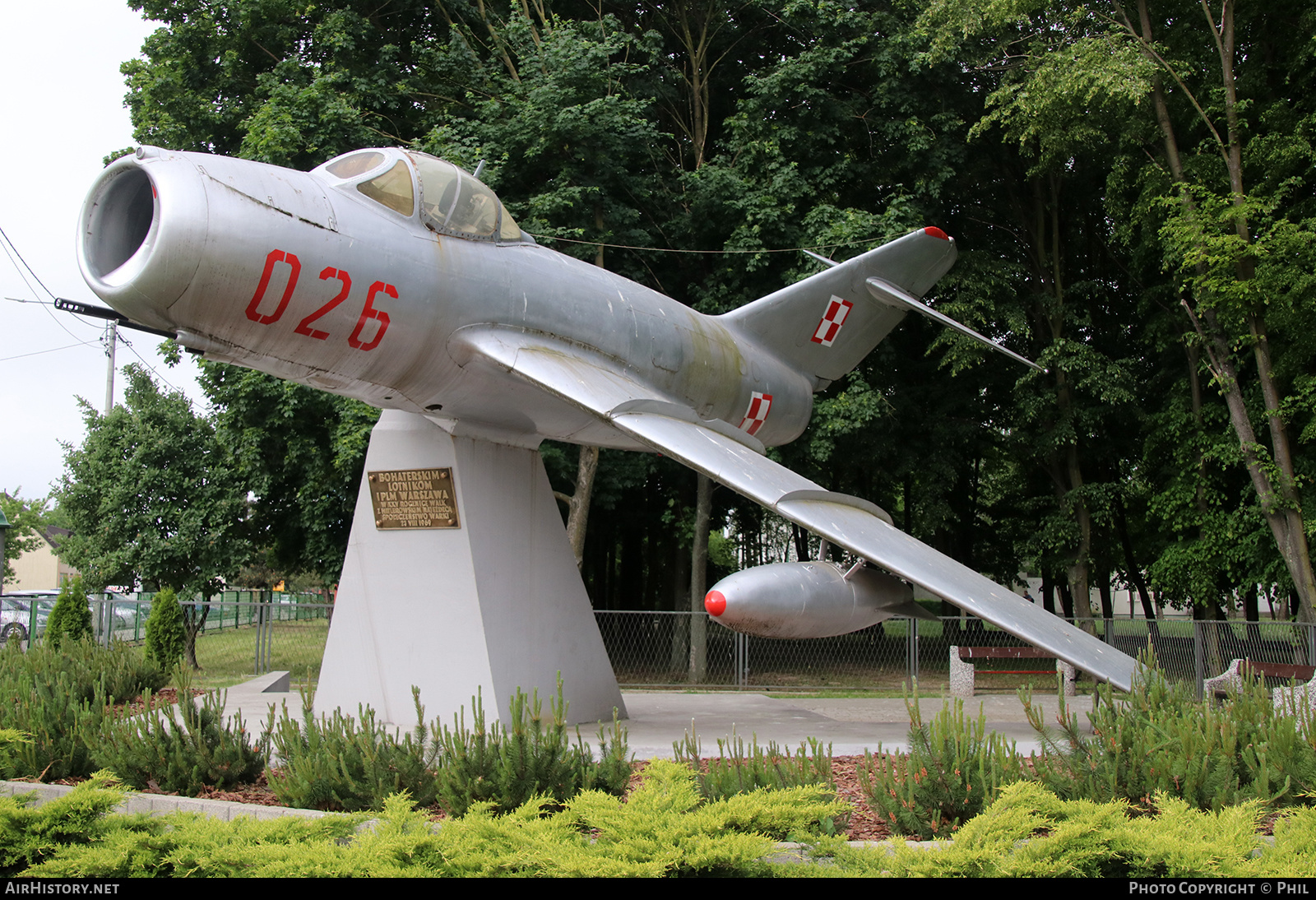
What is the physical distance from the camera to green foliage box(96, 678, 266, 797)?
6188 millimetres

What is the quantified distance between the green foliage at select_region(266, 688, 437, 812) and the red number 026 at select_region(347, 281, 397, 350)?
275cm

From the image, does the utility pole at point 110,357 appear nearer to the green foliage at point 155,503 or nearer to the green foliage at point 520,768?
the green foliage at point 155,503

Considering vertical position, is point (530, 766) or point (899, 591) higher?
point (899, 591)

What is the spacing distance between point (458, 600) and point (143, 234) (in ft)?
12.6

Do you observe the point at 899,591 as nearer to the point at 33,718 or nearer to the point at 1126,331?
the point at 33,718

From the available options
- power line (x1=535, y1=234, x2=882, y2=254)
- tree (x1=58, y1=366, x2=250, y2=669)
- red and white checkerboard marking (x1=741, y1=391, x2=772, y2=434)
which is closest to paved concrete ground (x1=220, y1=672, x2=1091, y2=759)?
red and white checkerboard marking (x1=741, y1=391, x2=772, y2=434)

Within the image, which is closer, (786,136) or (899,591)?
(899,591)

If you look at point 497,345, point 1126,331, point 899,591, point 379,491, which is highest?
point 1126,331

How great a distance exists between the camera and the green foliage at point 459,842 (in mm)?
3773

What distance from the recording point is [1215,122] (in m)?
17.9

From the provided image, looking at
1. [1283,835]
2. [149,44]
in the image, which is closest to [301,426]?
[149,44]

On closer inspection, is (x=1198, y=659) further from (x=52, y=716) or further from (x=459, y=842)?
(x=52, y=716)

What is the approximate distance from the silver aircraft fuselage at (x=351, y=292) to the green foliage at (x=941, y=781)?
4.13 m

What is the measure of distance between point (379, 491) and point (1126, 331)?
19683 millimetres
